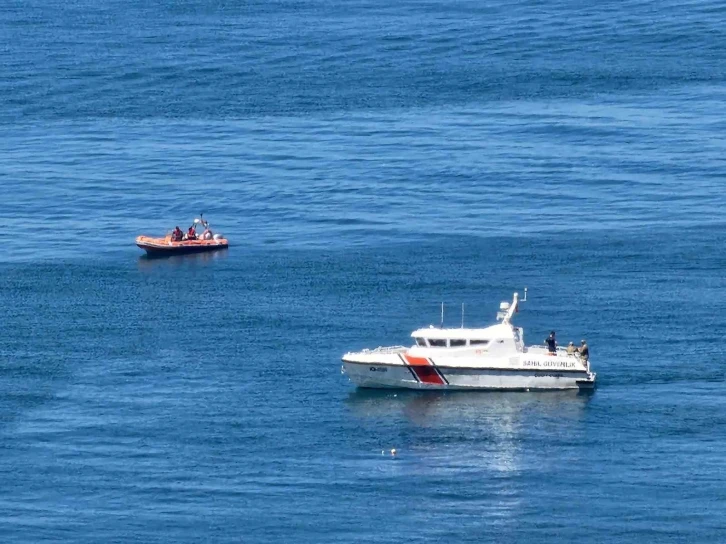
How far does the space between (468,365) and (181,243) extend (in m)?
37.2

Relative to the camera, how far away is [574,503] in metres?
93.1

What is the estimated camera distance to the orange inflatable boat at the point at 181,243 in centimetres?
13912

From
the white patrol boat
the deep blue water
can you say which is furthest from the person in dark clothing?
the deep blue water

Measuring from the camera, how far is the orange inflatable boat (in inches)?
5477

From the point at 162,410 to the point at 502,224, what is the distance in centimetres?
4481

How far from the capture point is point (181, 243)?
459ft

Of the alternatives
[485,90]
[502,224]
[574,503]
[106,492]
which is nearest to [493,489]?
[574,503]

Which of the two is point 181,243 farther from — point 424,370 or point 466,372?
point 466,372

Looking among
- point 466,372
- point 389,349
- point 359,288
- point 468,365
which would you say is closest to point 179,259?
point 359,288

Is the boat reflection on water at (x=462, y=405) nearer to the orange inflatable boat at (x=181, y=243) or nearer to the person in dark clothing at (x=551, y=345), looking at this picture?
the person in dark clothing at (x=551, y=345)

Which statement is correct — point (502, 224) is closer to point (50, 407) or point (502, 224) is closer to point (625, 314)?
point (625, 314)

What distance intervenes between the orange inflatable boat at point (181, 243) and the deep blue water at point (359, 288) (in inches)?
72.0

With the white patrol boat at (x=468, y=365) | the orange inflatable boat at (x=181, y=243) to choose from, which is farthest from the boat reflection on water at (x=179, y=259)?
the white patrol boat at (x=468, y=365)

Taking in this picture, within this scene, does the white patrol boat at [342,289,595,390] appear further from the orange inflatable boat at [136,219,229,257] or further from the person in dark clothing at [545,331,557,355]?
the orange inflatable boat at [136,219,229,257]
